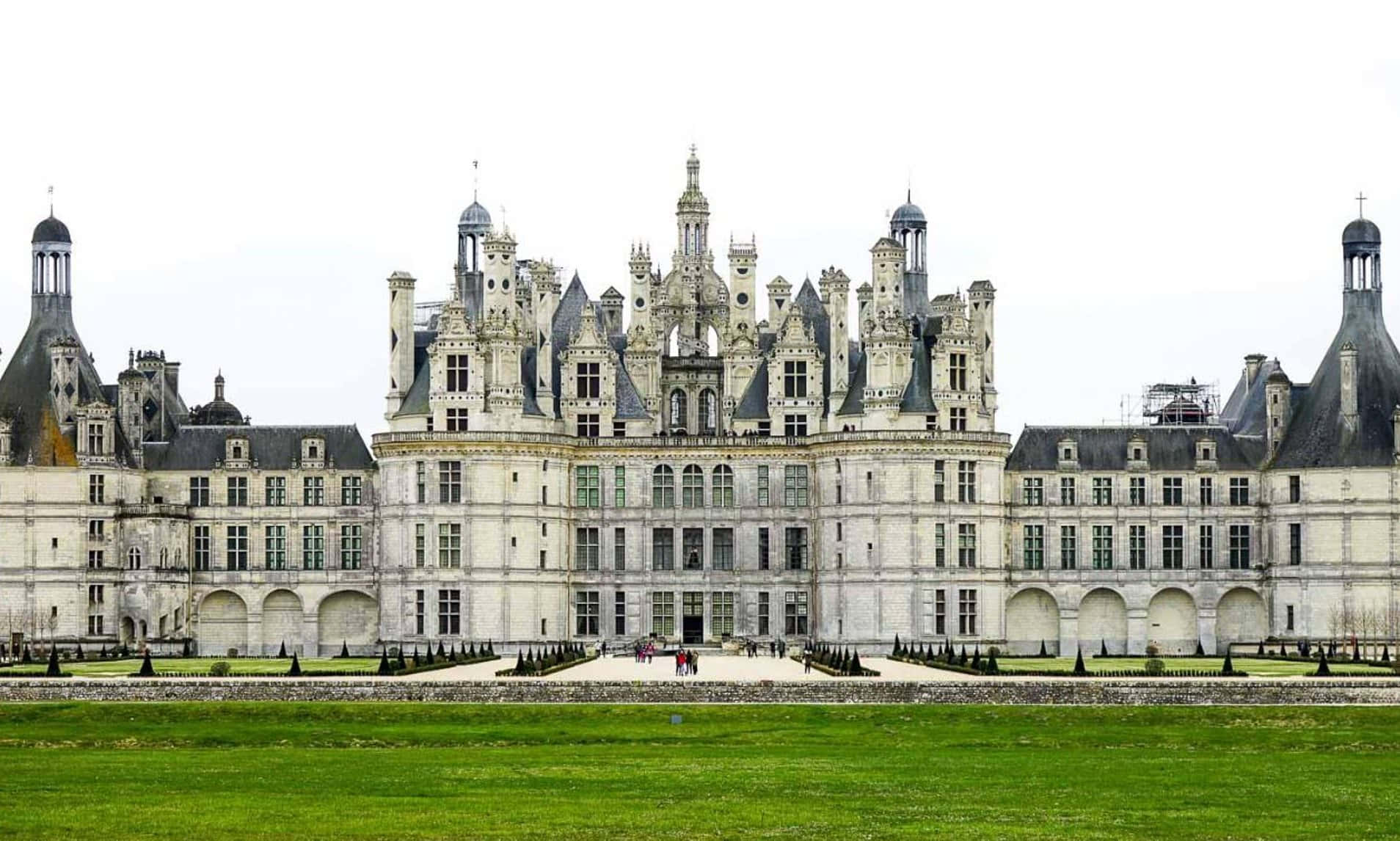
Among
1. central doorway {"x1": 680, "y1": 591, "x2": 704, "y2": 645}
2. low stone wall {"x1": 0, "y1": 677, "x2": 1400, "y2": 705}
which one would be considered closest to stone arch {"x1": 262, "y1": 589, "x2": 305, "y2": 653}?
central doorway {"x1": 680, "y1": 591, "x2": 704, "y2": 645}

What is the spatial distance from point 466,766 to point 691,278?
57.0 meters

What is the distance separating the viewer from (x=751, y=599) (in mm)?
115812

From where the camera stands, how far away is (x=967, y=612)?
112312 mm

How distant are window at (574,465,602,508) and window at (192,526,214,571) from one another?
1422 centimetres

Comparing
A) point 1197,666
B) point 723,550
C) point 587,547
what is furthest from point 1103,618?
point 587,547

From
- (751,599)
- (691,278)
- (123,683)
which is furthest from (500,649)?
(123,683)

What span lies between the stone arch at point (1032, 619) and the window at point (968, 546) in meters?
3.32

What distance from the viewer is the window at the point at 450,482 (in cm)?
11219

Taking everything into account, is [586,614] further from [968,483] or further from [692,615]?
[968,483]

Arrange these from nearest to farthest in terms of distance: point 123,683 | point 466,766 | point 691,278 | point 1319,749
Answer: point 466,766
point 1319,749
point 123,683
point 691,278

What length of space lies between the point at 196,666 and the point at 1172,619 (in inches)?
1514

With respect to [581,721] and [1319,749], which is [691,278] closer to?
[581,721]

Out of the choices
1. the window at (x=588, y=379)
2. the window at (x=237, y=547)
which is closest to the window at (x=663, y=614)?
the window at (x=588, y=379)

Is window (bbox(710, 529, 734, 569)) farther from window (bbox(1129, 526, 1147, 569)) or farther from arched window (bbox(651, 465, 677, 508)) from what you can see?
window (bbox(1129, 526, 1147, 569))
